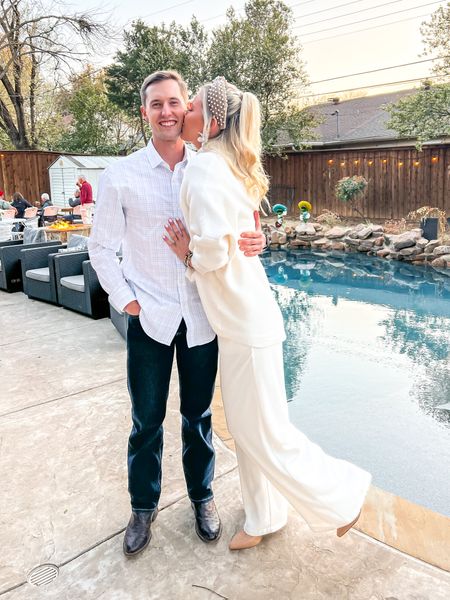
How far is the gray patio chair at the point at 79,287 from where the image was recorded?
4.46 m

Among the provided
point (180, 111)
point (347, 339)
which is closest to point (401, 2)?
point (347, 339)

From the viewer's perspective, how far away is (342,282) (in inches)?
326

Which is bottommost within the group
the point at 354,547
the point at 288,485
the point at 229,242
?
the point at 354,547

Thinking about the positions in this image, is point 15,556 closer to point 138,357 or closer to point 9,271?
point 138,357

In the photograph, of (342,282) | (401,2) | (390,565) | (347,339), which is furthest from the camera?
(401,2)

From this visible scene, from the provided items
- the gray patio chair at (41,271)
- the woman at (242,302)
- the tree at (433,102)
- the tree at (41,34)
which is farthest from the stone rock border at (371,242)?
the tree at (41,34)

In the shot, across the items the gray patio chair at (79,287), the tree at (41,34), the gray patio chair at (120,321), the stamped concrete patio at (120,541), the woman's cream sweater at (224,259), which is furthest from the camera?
the tree at (41,34)

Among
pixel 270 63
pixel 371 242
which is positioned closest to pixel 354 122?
pixel 270 63

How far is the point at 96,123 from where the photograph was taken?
70.7 feet

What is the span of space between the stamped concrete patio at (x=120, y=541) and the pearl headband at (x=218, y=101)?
134cm

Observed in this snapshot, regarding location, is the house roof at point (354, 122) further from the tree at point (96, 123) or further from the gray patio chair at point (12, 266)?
the gray patio chair at point (12, 266)

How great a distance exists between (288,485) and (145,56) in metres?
19.8

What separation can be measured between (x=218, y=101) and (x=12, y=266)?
16.7ft

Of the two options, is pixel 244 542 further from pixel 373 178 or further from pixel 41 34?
pixel 41 34
